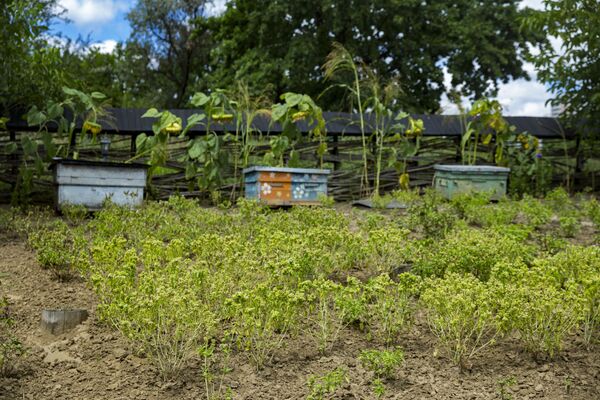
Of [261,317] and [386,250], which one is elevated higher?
[386,250]

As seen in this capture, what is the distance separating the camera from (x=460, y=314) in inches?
127

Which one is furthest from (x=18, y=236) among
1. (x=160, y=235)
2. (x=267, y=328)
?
(x=267, y=328)

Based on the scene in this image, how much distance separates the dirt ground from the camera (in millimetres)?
2865

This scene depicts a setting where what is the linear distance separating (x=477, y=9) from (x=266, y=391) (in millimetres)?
19909

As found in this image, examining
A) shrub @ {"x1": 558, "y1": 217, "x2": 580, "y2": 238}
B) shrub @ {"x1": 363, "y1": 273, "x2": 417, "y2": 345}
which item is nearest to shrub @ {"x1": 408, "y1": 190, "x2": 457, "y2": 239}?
shrub @ {"x1": 558, "y1": 217, "x2": 580, "y2": 238}

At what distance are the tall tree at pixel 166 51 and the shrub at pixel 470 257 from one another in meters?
18.6

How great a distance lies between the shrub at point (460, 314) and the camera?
125 inches

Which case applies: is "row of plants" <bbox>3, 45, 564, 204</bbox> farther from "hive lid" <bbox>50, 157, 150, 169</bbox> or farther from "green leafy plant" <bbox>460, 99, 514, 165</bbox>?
"hive lid" <bbox>50, 157, 150, 169</bbox>

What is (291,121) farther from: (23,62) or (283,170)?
(23,62)

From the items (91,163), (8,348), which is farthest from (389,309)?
(91,163)

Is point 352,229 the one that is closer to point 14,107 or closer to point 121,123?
point 121,123

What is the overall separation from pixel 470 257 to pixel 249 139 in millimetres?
5460

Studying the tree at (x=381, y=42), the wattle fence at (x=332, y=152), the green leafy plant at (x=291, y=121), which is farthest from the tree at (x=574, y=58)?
the tree at (x=381, y=42)

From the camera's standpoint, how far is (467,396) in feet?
9.51
